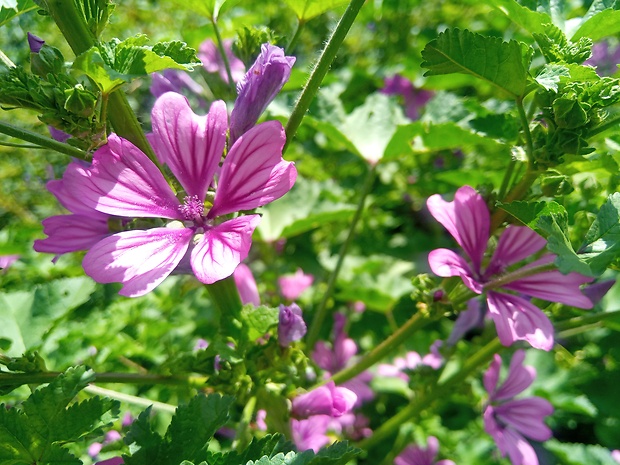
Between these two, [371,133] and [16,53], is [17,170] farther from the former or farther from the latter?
[371,133]

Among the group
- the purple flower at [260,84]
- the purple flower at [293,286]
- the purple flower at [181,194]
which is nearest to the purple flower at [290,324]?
the purple flower at [181,194]

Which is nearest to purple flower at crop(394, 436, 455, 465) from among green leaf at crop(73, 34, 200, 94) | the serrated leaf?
the serrated leaf

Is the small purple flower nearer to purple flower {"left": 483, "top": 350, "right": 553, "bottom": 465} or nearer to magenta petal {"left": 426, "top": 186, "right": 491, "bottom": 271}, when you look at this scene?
magenta petal {"left": 426, "top": 186, "right": 491, "bottom": 271}

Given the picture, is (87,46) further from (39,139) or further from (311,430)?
(311,430)

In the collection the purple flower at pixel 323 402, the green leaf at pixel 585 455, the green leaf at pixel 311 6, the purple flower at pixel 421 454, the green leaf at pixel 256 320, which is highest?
the green leaf at pixel 311 6

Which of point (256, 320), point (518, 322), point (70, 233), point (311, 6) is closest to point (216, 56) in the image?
point (311, 6)

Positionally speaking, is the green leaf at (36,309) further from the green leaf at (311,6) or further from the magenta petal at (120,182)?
the green leaf at (311,6)

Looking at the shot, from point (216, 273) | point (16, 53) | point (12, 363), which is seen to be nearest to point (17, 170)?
point (16, 53)
